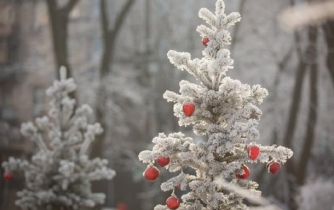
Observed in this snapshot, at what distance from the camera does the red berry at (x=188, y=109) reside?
14.3 feet

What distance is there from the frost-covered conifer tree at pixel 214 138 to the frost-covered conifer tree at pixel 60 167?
107 inches

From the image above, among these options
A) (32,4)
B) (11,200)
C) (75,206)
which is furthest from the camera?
(32,4)

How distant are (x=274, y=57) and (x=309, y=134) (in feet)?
7.16

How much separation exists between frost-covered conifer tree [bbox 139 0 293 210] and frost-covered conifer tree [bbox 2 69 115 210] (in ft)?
8.94

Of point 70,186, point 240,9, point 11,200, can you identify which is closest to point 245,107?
point 70,186

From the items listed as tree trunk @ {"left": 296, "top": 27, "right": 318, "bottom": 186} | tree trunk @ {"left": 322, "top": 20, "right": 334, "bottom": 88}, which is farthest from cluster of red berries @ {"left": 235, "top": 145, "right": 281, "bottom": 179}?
tree trunk @ {"left": 296, "top": 27, "right": 318, "bottom": 186}

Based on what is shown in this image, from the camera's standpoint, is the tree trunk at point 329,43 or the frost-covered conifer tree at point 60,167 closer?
the frost-covered conifer tree at point 60,167

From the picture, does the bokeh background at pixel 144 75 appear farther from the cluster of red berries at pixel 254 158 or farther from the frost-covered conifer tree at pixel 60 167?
the cluster of red berries at pixel 254 158

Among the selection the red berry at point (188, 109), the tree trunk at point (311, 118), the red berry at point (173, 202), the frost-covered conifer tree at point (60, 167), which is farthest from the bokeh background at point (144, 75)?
the red berry at point (188, 109)

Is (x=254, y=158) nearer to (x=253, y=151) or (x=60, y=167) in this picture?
(x=253, y=151)

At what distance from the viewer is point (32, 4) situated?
1424 cm

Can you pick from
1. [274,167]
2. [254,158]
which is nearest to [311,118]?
[274,167]

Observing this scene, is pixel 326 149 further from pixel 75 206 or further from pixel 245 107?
pixel 245 107

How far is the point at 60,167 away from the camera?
6.86m
